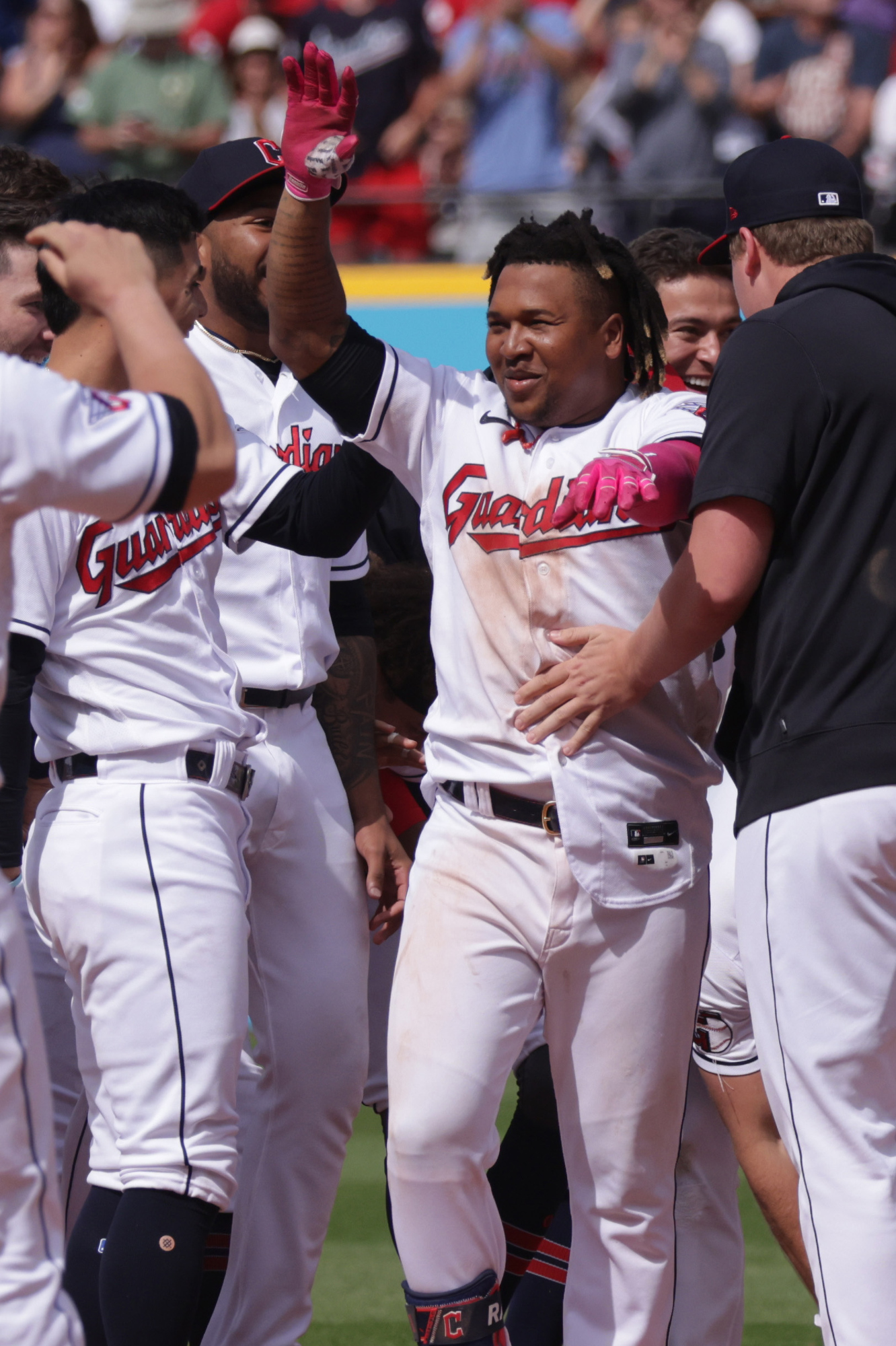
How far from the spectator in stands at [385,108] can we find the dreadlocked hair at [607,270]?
5897 mm

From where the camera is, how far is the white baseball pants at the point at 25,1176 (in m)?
1.89

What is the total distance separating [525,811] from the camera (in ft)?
8.76

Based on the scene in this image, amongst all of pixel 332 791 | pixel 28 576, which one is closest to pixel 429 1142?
pixel 332 791

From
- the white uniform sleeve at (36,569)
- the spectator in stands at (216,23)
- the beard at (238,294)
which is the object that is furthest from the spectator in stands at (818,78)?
the white uniform sleeve at (36,569)

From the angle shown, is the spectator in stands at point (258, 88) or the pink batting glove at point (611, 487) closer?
the pink batting glove at point (611, 487)

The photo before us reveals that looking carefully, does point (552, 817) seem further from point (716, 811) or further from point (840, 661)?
point (716, 811)

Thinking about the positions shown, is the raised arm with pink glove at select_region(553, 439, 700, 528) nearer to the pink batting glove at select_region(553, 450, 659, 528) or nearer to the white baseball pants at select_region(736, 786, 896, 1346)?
the pink batting glove at select_region(553, 450, 659, 528)

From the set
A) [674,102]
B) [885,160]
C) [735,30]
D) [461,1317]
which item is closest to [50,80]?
[674,102]

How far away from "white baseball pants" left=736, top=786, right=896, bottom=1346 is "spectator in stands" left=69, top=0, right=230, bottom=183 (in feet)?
22.9

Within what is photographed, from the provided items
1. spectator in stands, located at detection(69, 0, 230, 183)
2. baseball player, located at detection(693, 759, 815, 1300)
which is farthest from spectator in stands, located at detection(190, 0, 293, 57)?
baseball player, located at detection(693, 759, 815, 1300)

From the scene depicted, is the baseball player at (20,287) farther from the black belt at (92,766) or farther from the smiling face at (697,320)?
the smiling face at (697,320)

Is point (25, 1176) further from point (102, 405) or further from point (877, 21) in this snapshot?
point (877, 21)

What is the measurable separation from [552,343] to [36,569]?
2.99 feet

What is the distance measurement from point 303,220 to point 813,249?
83cm
